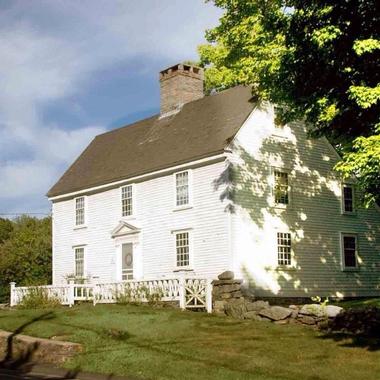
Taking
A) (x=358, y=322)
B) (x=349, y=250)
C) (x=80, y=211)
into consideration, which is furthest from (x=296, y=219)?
(x=80, y=211)

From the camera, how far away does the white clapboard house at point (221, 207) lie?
2914 cm

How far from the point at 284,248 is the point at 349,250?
4.70m

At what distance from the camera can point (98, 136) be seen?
43.2 meters

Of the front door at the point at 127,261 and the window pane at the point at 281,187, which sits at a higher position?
the window pane at the point at 281,187

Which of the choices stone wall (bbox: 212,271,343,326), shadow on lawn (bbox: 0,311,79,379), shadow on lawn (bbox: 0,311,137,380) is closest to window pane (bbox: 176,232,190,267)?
stone wall (bbox: 212,271,343,326)

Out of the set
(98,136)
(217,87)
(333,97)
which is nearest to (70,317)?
(333,97)

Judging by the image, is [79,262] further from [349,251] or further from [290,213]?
[349,251]

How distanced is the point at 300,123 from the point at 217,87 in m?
12.6

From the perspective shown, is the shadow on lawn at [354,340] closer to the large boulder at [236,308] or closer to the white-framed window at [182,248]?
the large boulder at [236,308]

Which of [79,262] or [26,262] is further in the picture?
[26,262]

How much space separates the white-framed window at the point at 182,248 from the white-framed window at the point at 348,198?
8.78 m

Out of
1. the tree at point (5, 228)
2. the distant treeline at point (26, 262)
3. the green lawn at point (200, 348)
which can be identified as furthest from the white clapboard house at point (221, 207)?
the tree at point (5, 228)

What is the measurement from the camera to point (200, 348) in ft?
57.3

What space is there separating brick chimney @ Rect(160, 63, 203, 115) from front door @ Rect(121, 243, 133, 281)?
27.8 ft
